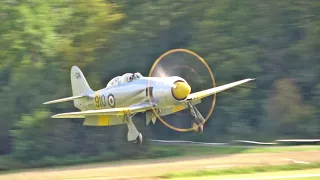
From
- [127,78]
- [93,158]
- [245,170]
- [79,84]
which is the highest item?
[79,84]

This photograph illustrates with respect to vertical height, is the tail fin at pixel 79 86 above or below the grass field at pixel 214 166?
above

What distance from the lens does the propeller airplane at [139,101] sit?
23.5 metres

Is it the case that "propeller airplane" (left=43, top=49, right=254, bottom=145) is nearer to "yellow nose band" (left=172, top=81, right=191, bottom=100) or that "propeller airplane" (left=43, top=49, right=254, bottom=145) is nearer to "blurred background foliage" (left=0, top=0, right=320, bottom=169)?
"yellow nose band" (left=172, top=81, right=191, bottom=100)

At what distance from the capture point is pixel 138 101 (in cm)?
2478

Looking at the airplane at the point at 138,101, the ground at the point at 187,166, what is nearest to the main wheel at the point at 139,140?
the airplane at the point at 138,101

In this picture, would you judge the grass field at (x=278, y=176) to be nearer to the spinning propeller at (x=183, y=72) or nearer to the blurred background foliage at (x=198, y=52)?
the spinning propeller at (x=183, y=72)

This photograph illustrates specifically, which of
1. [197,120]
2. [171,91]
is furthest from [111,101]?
[197,120]

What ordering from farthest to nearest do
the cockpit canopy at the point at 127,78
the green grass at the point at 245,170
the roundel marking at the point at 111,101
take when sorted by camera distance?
the roundel marking at the point at 111,101
the cockpit canopy at the point at 127,78
the green grass at the point at 245,170

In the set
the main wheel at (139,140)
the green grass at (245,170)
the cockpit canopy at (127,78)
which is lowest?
the green grass at (245,170)

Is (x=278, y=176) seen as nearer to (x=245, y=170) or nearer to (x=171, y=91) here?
(x=245, y=170)

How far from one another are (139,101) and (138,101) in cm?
6

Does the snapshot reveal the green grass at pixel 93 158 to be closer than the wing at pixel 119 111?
No

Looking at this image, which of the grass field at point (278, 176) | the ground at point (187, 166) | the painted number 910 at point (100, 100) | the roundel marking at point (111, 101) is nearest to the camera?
the grass field at point (278, 176)

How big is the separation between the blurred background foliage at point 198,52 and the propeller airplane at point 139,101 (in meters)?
2.09
